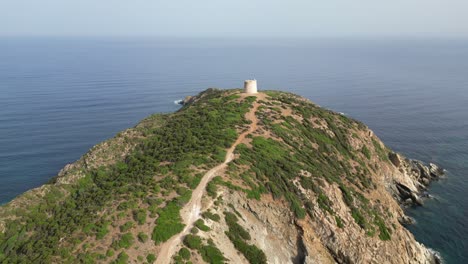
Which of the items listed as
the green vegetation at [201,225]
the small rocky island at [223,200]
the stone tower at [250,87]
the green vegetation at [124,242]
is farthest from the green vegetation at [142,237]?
the stone tower at [250,87]

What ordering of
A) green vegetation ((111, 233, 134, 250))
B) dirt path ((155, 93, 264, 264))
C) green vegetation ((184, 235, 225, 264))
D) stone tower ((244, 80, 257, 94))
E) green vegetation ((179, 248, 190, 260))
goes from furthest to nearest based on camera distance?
1. stone tower ((244, 80, 257, 94))
2. green vegetation ((184, 235, 225, 264))
3. green vegetation ((111, 233, 134, 250))
4. dirt path ((155, 93, 264, 264))
5. green vegetation ((179, 248, 190, 260))

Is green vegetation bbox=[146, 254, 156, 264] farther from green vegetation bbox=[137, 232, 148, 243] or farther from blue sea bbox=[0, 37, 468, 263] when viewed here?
blue sea bbox=[0, 37, 468, 263]

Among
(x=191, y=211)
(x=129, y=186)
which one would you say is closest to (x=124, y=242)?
(x=191, y=211)

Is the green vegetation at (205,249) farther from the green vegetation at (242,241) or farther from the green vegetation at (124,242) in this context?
the green vegetation at (124,242)

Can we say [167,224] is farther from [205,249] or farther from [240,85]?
[240,85]

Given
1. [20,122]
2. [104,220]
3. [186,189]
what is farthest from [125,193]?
[20,122]

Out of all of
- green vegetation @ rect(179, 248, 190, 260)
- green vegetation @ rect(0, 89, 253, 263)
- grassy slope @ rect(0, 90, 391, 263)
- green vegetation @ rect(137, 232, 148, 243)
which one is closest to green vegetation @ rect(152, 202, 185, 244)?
green vegetation @ rect(0, 89, 253, 263)

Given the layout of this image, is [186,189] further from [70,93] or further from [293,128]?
[70,93]

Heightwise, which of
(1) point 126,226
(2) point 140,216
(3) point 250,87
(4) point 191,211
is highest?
(3) point 250,87

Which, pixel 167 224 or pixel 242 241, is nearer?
pixel 167 224
